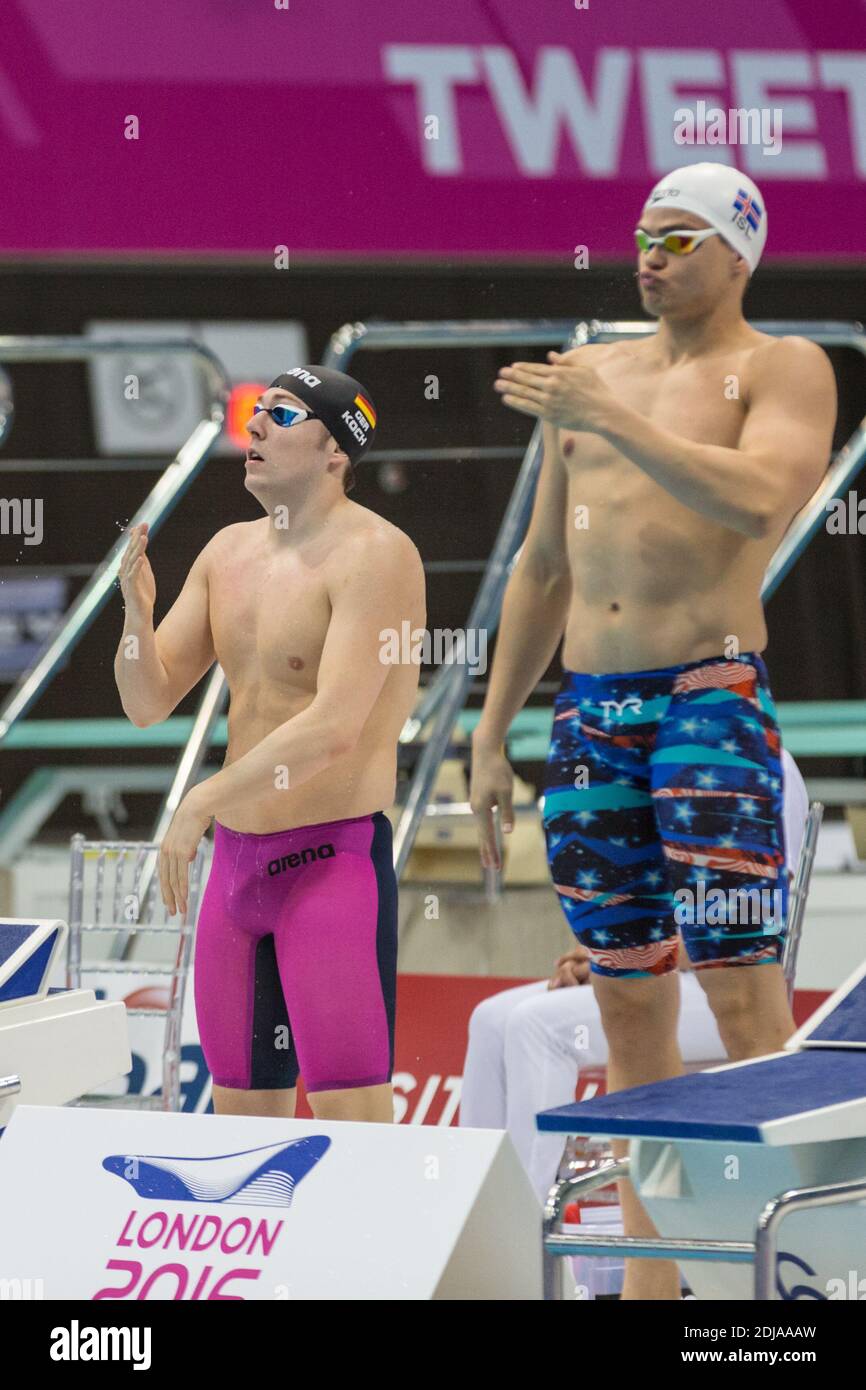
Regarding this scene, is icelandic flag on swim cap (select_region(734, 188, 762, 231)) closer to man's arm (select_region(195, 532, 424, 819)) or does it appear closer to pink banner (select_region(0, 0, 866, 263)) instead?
A: man's arm (select_region(195, 532, 424, 819))

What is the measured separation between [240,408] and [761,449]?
3.45 m

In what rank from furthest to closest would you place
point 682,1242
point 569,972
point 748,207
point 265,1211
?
point 569,972
point 748,207
point 265,1211
point 682,1242

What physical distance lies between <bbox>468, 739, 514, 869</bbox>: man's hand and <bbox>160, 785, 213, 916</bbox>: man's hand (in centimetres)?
54

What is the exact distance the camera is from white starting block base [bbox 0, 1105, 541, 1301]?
7.02 feet

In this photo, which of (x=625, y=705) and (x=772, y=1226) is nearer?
(x=772, y=1226)

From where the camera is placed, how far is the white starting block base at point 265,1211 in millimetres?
2141

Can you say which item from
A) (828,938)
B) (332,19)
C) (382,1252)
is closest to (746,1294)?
(382,1252)

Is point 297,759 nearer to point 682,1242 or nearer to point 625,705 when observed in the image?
point 625,705

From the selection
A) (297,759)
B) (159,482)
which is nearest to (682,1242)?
(297,759)

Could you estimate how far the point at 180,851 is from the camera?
2.84 m
